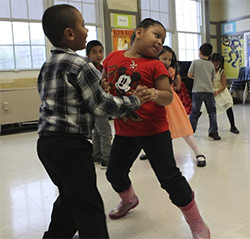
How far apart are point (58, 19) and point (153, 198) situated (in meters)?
1.23

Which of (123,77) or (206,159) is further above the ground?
(123,77)

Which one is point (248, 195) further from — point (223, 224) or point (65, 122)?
point (65, 122)

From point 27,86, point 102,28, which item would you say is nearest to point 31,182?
point 27,86

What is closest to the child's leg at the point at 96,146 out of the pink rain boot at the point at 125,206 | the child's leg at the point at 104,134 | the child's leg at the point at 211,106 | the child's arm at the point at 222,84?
the child's leg at the point at 104,134

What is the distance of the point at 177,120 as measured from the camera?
7.58 ft

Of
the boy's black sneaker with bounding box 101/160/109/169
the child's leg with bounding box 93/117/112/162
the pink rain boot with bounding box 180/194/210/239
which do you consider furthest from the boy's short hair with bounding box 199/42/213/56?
the pink rain boot with bounding box 180/194/210/239

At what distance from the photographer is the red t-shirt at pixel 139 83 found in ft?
4.05

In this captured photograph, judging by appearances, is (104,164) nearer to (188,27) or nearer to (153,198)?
(153,198)

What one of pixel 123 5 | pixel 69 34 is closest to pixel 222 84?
pixel 69 34

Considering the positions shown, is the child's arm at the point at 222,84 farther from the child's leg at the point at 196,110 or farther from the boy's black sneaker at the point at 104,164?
the boy's black sneaker at the point at 104,164

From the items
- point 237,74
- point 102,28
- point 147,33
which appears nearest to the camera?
point 147,33

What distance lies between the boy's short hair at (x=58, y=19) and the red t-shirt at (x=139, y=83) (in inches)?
14.4

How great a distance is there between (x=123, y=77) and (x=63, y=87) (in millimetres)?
385

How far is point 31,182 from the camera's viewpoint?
220 cm
